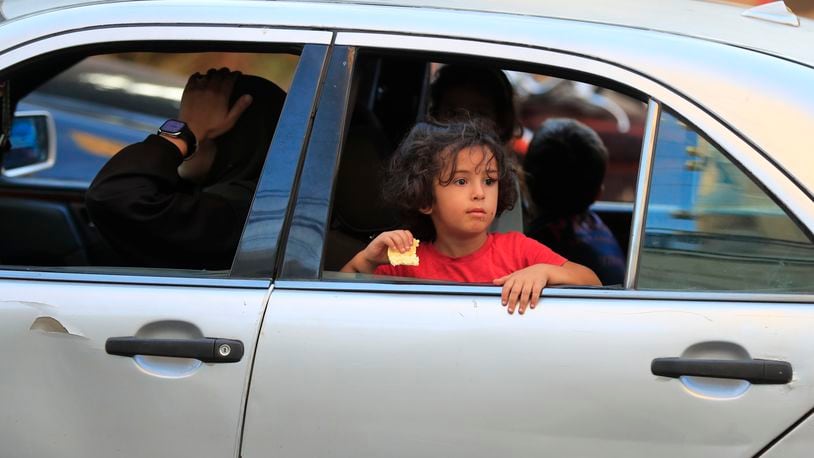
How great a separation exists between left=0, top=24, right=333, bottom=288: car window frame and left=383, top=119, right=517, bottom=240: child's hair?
1.27 ft

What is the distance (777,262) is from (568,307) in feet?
1.38

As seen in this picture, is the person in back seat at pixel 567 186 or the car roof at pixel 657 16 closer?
the car roof at pixel 657 16

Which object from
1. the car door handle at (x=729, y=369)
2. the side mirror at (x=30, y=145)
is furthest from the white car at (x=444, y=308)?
the side mirror at (x=30, y=145)

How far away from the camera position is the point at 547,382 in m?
1.83

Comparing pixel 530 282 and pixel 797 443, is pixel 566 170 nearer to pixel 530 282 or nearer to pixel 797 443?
pixel 530 282

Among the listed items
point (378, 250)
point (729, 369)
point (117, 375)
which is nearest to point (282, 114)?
point (378, 250)

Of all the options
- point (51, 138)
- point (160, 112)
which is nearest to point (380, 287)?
point (51, 138)

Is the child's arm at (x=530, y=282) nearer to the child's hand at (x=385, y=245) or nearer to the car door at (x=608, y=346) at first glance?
the car door at (x=608, y=346)

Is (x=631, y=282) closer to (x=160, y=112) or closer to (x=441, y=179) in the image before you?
(x=441, y=179)

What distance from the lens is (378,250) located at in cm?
228

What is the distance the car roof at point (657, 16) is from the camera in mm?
2105

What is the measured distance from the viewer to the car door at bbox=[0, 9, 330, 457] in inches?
76.1

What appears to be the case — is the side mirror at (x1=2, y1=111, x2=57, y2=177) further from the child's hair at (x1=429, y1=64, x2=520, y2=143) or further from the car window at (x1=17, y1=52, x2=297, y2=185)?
the child's hair at (x1=429, y1=64, x2=520, y2=143)

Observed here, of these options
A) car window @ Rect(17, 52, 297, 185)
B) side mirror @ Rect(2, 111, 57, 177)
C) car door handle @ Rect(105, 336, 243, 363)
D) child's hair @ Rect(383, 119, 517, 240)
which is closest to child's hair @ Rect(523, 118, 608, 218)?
child's hair @ Rect(383, 119, 517, 240)
